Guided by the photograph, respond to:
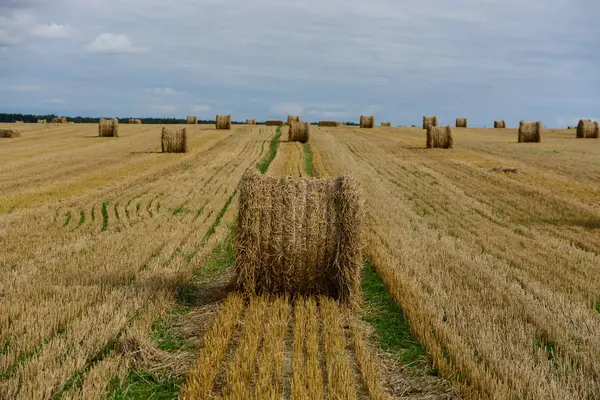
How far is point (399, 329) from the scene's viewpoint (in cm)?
627

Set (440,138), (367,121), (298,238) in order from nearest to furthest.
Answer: (298,238) → (440,138) → (367,121)

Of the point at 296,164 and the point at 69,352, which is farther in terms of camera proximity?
the point at 296,164

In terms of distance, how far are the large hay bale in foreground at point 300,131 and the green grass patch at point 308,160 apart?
117cm

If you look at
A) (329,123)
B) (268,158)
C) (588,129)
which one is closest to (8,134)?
(268,158)

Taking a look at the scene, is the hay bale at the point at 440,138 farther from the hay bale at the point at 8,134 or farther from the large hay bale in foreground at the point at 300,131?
the hay bale at the point at 8,134

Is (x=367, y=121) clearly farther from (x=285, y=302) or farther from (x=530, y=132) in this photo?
(x=285, y=302)

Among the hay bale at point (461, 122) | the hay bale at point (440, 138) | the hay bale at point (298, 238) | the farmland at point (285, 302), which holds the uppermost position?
the hay bale at point (461, 122)

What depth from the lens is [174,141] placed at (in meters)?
27.0

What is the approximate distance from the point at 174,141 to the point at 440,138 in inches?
497

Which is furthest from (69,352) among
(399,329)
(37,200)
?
(37,200)

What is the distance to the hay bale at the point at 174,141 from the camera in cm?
2689

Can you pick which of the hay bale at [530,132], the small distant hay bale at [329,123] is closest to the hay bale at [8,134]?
the small distant hay bale at [329,123]

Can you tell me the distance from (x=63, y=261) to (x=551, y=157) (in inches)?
881

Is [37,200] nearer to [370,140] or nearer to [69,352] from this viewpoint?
[69,352]
